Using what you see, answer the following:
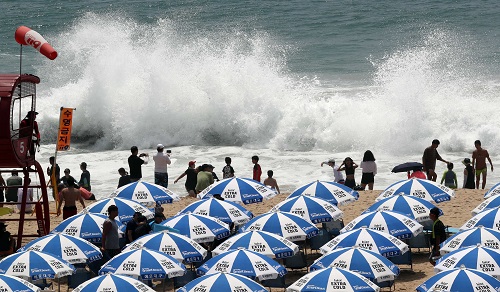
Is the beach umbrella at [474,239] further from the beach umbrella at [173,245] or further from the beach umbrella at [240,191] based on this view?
the beach umbrella at [240,191]

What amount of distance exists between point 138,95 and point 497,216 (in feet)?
62.6

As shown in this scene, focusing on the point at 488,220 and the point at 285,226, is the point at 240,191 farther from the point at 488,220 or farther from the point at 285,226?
the point at 488,220

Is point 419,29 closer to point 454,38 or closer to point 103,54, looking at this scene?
point 454,38

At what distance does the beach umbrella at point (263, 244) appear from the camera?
13852mm

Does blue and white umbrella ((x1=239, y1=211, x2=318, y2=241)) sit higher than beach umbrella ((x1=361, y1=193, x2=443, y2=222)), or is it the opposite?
beach umbrella ((x1=361, y1=193, x2=443, y2=222))

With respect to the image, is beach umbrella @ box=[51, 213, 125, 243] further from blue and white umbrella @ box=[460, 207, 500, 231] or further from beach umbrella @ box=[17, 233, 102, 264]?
blue and white umbrella @ box=[460, 207, 500, 231]

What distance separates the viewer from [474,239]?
44.7 feet

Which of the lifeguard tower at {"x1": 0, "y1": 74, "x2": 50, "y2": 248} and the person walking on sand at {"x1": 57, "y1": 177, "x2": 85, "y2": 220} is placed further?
the person walking on sand at {"x1": 57, "y1": 177, "x2": 85, "y2": 220}

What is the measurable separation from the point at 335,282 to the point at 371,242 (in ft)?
7.23

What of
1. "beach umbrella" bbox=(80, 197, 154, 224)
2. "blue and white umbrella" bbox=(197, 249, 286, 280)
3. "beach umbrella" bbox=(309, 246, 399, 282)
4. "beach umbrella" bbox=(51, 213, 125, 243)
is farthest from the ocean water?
"blue and white umbrella" bbox=(197, 249, 286, 280)

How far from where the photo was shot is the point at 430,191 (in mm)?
17094

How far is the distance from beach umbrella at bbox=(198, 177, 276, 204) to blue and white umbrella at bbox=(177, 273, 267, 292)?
5672 millimetres

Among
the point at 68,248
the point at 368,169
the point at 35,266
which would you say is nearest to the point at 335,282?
the point at 35,266

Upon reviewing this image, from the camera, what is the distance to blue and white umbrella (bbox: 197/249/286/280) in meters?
12.8
